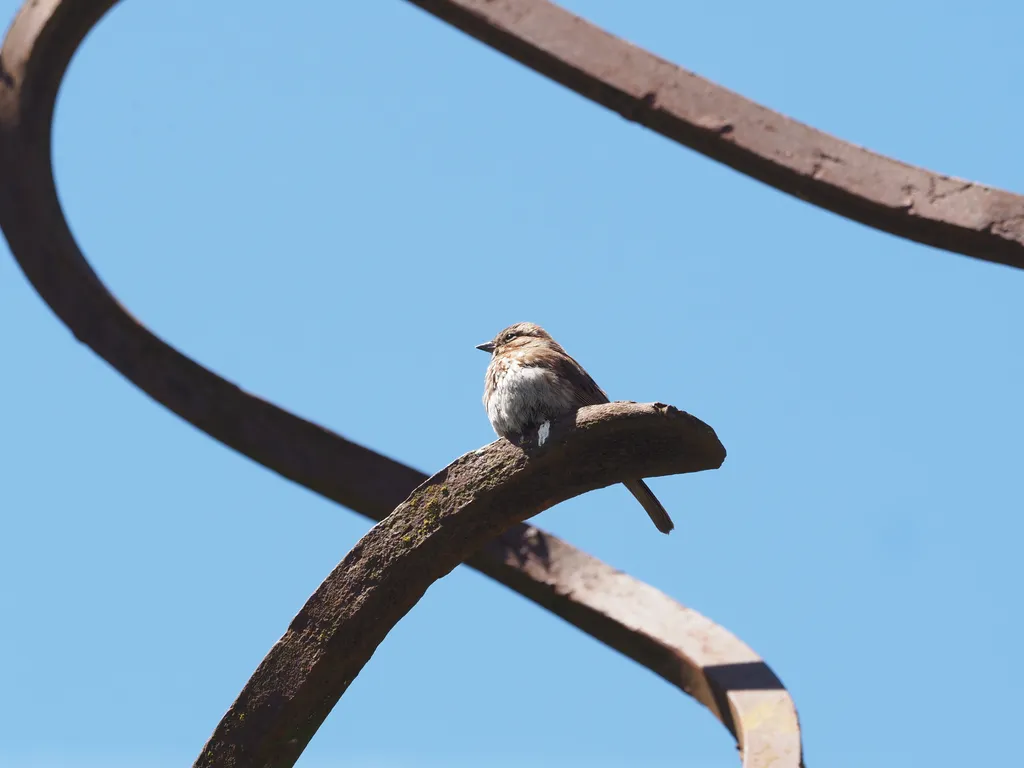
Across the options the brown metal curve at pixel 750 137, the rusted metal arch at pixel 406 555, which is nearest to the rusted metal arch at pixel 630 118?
the brown metal curve at pixel 750 137

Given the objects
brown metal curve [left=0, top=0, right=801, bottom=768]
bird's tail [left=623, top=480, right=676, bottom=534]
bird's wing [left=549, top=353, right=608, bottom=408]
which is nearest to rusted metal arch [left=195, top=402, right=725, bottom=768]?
bird's tail [left=623, top=480, right=676, bottom=534]

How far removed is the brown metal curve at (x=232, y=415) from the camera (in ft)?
19.6

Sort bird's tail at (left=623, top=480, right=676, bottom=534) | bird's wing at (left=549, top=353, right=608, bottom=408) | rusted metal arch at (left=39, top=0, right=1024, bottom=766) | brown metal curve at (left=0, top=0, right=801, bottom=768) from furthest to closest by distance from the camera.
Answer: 1. brown metal curve at (left=0, top=0, right=801, bottom=768)
2. bird's wing at (left=549, top=353, right=608, bottom=408)
3. rusted metal arch at (left=39, top=0, right=1024, bottom=766)
4. bird's tail at (left=623, top=480, right=676, bottom=534)

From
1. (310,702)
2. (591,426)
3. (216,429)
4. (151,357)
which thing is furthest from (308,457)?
(591,426)

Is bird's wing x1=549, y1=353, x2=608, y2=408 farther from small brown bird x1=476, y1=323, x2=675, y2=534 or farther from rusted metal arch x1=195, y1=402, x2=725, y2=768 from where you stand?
rusted metal arch x1=195, y1=402, x2=725, y2=768

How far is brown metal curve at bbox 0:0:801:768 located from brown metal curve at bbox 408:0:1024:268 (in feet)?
6.89

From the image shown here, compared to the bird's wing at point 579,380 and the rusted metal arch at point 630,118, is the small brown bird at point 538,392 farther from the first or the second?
the rusted metal arch at point 630,118

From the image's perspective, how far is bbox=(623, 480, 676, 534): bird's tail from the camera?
4648 mm

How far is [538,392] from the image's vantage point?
470cm

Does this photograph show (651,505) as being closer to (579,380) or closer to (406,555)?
A: (579,380)

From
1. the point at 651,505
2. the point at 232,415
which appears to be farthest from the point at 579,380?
the point at 232,415

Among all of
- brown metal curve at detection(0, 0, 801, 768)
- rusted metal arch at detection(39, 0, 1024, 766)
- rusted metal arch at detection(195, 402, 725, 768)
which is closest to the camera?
rusted metal arch at detection(195, 402, 725, 768)

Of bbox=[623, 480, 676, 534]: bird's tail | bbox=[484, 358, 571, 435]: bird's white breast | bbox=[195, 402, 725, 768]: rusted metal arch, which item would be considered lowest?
bbox=[195, 402, 725, 768]: rusted metal arch

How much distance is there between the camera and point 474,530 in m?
4.08
